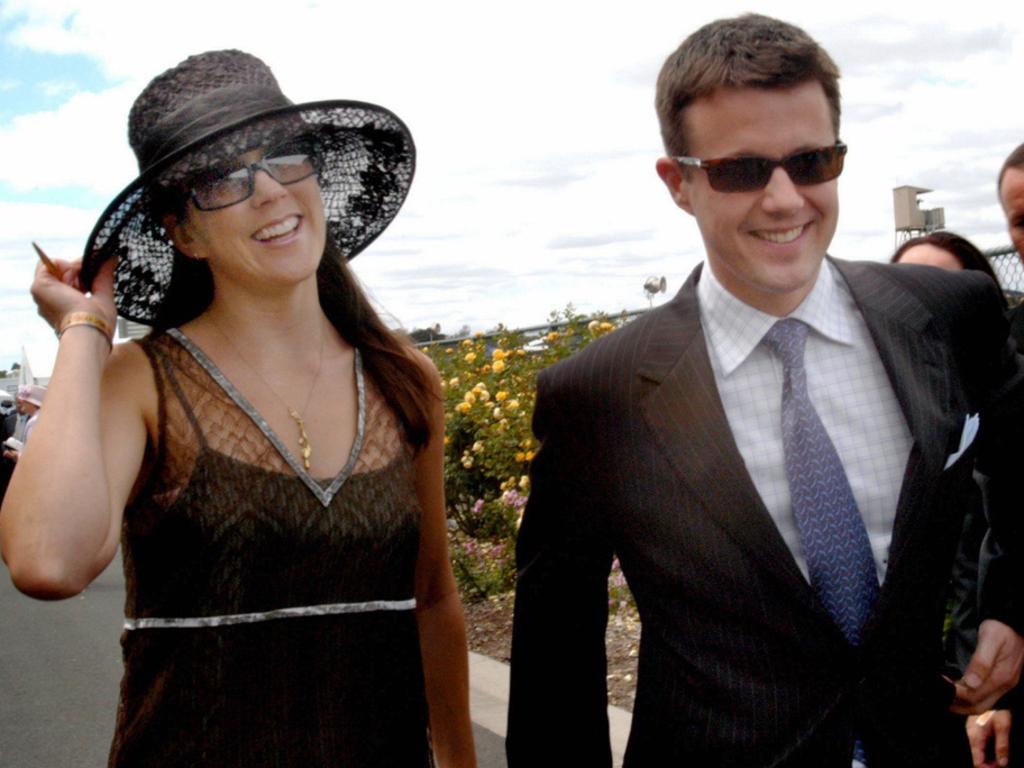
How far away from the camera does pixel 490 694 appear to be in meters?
6.30

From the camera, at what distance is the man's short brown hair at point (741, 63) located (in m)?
2.36

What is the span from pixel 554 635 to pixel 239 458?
78 cm

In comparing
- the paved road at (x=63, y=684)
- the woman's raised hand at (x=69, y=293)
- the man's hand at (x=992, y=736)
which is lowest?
the paved road at (x=63, y=684)

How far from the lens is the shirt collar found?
96.9 inches

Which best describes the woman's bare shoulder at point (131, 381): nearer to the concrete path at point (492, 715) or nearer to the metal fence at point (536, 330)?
the concrete path at point (492, 715)

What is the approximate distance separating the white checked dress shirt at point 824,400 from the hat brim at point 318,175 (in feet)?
2.54

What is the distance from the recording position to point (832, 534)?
2295 millimetres

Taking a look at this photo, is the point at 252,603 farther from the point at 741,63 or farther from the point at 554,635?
the point at 741,63

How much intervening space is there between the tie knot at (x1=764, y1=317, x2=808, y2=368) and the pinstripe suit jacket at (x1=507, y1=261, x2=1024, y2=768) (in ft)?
0.42

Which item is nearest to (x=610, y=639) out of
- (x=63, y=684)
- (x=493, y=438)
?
(x=493, y=438)

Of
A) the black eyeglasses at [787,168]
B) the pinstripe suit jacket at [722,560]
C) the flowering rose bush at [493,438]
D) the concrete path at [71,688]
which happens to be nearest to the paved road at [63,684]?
the concrete path at [71,688]

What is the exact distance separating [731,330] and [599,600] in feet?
2.09

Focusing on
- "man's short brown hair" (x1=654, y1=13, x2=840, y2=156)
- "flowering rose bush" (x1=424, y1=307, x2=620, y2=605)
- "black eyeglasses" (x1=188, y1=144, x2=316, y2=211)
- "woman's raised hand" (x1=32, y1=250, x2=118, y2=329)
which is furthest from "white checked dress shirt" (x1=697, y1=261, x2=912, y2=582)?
"flowering rose bush" (x1=424, y1=307, x2=620, y2=605)

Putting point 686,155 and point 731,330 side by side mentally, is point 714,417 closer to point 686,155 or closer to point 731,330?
point 731,330
